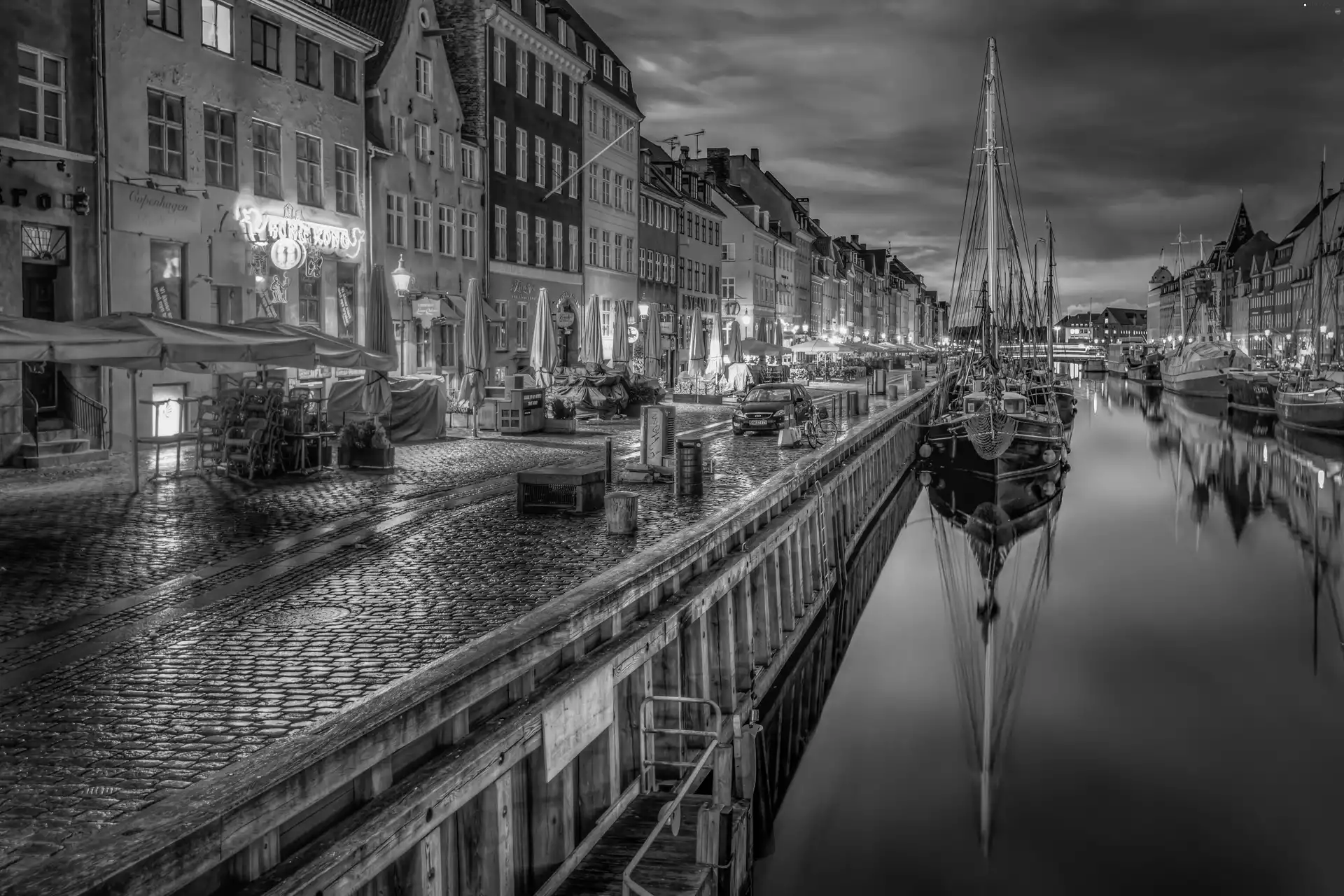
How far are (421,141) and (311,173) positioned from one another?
7.28 m

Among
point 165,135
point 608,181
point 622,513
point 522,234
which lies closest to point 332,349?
point 165,135

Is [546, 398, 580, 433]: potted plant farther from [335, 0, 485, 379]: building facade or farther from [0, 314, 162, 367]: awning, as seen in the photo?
[0, 314, 162, 367]: awning

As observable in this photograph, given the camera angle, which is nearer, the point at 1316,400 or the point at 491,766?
the point at 491,766

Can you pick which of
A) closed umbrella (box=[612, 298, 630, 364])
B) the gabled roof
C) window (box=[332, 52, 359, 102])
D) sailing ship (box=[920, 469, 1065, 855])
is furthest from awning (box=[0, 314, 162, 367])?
closed umbrella (box=[612, 298, 630, 364])

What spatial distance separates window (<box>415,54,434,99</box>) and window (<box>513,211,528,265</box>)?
7956mm


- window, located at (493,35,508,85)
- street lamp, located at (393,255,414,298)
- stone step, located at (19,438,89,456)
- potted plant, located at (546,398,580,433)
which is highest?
window, located at (493,35,508,85)

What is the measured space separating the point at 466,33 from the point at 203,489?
30.5m

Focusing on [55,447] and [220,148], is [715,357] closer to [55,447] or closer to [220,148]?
[220,148]

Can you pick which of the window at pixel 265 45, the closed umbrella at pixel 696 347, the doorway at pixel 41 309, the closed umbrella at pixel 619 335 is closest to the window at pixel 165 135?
the window at pixel 265 45

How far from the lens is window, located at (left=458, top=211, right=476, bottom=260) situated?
42.0 metres

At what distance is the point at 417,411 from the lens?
A: 1105 inches

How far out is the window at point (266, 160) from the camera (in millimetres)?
29469

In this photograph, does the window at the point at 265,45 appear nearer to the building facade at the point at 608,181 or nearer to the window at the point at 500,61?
the window at the point at 500,61

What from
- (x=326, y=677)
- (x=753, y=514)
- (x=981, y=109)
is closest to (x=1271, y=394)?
(x=981, y=109)
